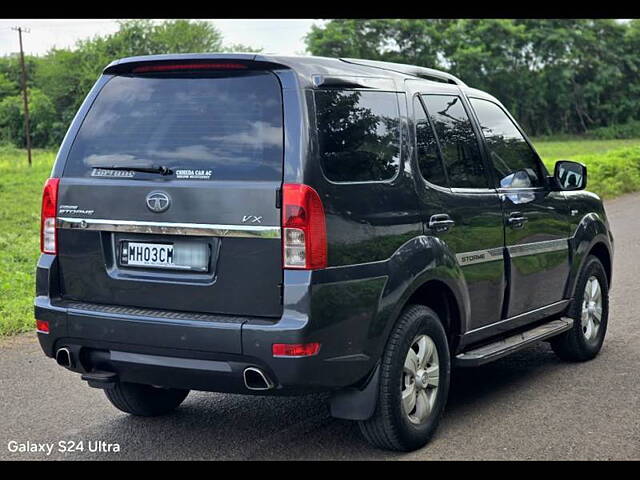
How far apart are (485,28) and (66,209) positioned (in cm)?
7335

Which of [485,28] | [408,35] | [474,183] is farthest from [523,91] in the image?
[474,183]

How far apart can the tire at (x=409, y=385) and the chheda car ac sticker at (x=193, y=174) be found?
1217 mm

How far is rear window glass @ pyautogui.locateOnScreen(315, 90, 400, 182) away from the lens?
466 cm

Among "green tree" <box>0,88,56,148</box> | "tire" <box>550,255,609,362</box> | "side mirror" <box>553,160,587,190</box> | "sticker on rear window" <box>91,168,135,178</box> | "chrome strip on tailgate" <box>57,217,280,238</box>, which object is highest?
"sticker on rear window" <box>91,168,135,178</box>

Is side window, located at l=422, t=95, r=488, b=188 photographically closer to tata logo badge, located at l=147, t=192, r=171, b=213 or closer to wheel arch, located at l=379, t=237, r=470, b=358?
wheel arch, located at l=379, t=237, r=470, b=358

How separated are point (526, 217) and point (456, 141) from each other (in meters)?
0.85

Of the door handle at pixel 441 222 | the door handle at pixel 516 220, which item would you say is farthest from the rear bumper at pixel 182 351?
the door handle at pixel 516 220

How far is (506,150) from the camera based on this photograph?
6.44m

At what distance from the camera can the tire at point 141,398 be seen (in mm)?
5598

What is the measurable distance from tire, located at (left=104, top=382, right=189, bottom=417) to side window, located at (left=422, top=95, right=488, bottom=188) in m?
2.08

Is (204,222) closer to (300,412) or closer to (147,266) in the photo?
(147,266)

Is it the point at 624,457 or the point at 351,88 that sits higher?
the point at 351,88

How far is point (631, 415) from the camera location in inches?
221

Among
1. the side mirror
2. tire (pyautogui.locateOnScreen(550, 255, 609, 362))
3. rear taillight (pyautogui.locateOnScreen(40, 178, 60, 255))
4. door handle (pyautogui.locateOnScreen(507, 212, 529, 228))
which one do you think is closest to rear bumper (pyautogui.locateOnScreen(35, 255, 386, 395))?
rear taillight (pyautogui.locateOnScreen(40, 178, 60, 255))
